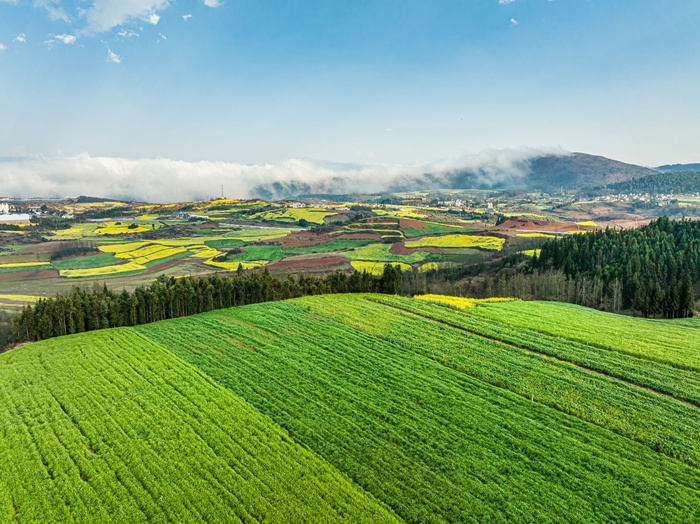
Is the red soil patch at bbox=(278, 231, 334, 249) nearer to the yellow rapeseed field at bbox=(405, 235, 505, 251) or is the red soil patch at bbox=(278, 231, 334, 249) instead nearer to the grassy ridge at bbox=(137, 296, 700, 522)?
the yellow rapeseed field at bbox=(405, 235, 505, 251)

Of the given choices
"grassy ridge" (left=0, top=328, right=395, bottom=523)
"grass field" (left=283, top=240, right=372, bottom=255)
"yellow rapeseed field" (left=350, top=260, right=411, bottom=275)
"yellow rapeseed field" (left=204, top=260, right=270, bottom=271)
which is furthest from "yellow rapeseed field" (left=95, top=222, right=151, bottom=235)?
"grassy ridge" (left=0, top=328, right=395, bottom=523)

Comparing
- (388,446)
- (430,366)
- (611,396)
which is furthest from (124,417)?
(611,396)

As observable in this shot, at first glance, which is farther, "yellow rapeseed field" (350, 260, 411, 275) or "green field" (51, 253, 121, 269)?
"green field" (51, 253, 121, 269)

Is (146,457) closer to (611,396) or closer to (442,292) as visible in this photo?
(611,396)

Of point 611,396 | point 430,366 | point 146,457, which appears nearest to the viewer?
point 146,457

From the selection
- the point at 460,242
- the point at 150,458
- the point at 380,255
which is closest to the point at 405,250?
the point at 380,255

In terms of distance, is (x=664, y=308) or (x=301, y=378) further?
(x=664, y=308)
